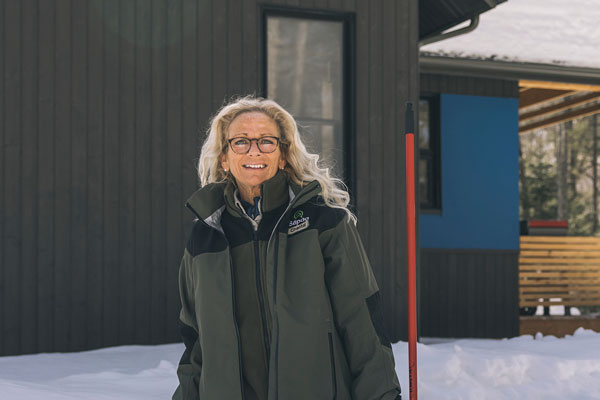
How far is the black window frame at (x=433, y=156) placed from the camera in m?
12.1

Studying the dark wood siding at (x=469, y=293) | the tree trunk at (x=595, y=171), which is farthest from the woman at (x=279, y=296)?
the tree trunk at (x=595, y=171)

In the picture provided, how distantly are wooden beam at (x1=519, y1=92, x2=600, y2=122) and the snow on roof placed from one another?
4.15 feet

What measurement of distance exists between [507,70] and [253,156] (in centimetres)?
927

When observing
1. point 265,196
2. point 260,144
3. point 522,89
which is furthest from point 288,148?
point 522,89

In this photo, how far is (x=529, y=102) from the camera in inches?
555

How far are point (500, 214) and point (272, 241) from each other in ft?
33.9

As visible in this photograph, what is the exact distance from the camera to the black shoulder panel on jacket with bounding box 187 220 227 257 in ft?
8.46

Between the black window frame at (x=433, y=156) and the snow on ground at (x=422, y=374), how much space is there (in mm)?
4800

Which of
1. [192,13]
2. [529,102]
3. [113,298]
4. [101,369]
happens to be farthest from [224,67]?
[529,102]

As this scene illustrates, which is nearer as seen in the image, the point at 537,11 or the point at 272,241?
the point at 272,241

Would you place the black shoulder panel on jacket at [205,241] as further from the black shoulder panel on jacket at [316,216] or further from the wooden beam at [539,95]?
the wooden beam at [539,95]

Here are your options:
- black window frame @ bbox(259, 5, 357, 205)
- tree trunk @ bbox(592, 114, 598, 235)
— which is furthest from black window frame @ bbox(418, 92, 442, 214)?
tree trunk @ bbox(592, 114, 598, 235)

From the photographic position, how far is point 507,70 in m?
11.3

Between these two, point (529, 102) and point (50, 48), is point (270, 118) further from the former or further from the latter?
point (529, 102)
